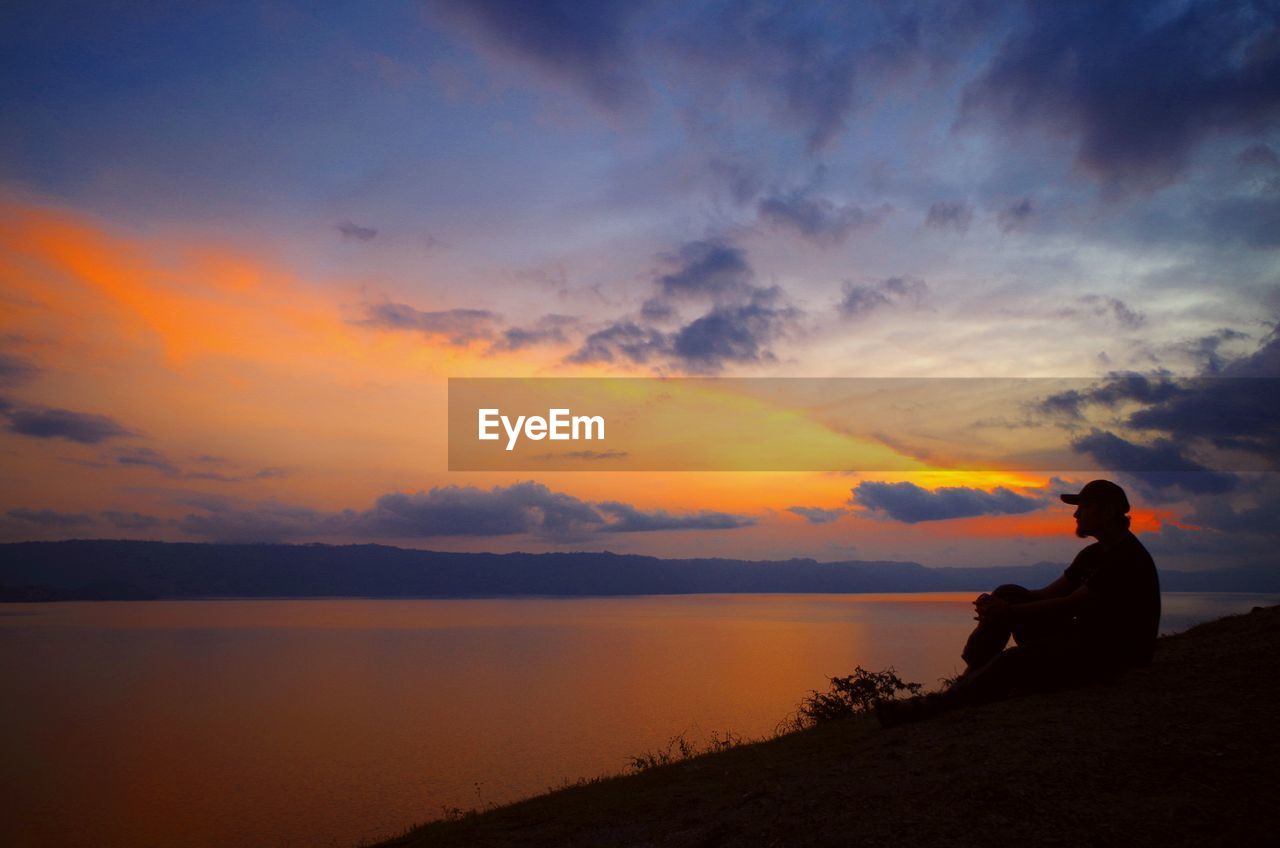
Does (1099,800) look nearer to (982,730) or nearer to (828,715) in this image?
(982,730)

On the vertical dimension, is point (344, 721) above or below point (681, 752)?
below

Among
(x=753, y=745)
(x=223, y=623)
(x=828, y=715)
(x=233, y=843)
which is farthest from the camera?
(x=223, y=623)

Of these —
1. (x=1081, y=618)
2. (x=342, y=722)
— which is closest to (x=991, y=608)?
(x=1081, y=618)

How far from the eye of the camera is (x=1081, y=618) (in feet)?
26.1

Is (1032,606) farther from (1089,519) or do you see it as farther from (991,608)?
(1089,519)

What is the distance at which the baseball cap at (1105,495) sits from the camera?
26.3ft

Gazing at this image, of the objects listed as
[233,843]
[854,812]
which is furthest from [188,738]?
[854,812]

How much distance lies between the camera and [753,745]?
13211 mm

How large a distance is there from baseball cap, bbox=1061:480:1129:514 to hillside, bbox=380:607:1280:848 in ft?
5.99

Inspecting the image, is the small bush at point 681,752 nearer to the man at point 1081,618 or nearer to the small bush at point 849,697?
the small bush at point 849,697

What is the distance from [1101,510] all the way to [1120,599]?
2.90ft

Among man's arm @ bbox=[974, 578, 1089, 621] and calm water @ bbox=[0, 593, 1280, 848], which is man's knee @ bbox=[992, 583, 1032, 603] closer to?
man's arm @ bbox=[974, 578, 1089, 621]

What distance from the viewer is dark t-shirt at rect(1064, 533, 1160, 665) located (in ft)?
25.4

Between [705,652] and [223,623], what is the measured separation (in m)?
142
